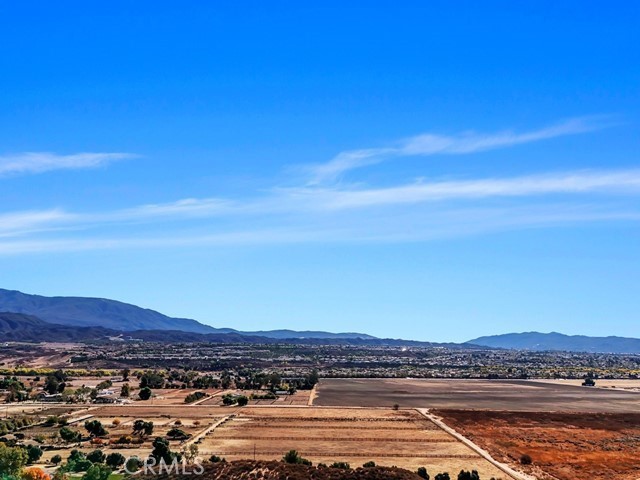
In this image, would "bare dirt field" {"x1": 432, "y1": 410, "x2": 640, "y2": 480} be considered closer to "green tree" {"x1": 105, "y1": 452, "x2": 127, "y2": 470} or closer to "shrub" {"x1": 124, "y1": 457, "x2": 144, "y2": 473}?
"shrub" {"x1": 124, "y1": 457, "x2": 144, "y2": 473}

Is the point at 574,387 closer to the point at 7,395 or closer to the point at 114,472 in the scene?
the point at 7,395

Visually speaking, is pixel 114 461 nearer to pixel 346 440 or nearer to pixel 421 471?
pixel 421 471

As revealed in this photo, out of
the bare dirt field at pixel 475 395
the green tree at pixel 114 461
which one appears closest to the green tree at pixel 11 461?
the green tree at pixel 114 461

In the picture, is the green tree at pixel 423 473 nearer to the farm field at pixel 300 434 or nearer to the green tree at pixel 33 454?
the farm field at pixel 300 434

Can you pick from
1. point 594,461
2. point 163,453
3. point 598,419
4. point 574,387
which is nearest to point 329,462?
point 163,453

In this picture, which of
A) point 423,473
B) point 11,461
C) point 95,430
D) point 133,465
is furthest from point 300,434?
point 11,461

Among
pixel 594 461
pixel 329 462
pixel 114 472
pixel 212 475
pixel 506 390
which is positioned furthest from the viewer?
pixel 506 390
